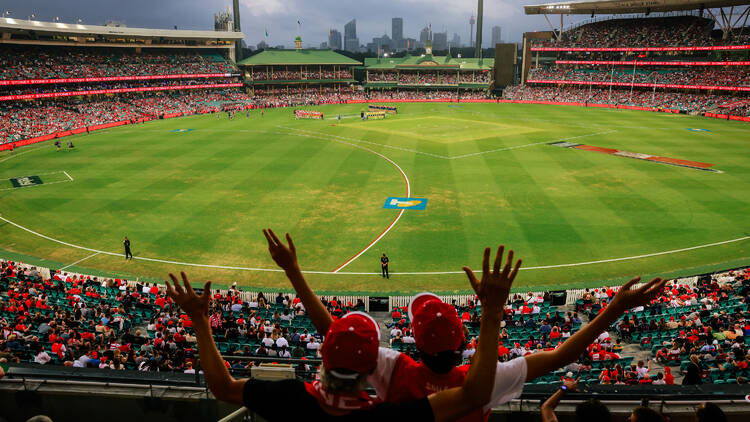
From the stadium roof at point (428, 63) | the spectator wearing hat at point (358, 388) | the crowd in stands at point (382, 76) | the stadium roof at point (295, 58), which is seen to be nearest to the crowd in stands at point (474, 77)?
the stadium roof at point (428, 63)

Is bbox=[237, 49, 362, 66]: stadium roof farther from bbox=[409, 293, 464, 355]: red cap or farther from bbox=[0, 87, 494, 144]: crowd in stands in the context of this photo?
bbox=[409, 293, 464, 355]: red cap

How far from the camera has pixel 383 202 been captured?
34250mm

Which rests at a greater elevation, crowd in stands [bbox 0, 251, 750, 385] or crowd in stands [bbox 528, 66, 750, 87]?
crowd in stands [bbox 528, 66, 750, 87]

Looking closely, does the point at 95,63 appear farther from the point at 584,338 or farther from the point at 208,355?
the point at 584,338

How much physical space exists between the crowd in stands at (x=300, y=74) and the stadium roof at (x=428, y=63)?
824 cm

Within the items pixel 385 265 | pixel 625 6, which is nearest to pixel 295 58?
pixel 625 6

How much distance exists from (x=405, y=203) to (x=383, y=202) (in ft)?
5.17

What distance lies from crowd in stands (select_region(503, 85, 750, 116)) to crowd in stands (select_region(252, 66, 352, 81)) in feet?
129

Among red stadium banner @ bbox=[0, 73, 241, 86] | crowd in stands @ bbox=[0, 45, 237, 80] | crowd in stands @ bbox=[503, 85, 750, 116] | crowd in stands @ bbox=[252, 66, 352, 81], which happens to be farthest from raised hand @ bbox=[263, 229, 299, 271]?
crowd in stands @ bbox=[252, 66, 352, 81]

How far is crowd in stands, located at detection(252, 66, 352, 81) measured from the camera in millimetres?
111625

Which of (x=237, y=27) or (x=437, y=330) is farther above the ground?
(x=237, y=27)

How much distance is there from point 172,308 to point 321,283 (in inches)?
268

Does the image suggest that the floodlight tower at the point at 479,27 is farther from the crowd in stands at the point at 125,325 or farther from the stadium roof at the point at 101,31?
the crowd in stands at the point at 125,325

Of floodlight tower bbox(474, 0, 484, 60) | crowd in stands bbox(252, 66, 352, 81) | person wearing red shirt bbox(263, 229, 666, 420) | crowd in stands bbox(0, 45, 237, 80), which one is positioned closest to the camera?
person wearing red shirt bbox(263, 229, 666, 420)
